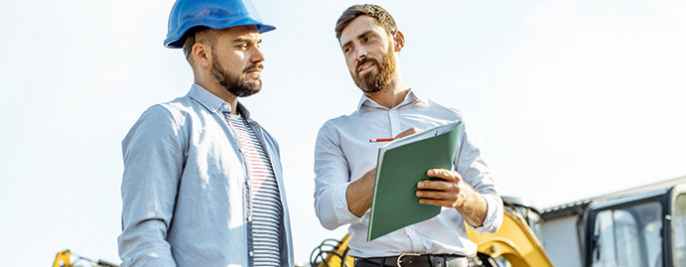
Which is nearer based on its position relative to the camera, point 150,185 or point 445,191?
point 150,185

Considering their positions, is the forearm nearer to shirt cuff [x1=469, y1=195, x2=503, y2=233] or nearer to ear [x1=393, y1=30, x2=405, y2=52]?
shirt cuff [x1=469, y1=195, x2=503, y2=233]

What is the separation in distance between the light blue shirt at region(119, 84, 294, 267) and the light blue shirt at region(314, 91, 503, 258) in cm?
51

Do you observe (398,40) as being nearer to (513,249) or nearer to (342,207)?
(342,207)

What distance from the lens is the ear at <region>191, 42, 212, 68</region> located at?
288 centimetres

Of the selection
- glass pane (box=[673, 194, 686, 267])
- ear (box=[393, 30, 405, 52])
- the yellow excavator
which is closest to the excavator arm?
the yellow excavator

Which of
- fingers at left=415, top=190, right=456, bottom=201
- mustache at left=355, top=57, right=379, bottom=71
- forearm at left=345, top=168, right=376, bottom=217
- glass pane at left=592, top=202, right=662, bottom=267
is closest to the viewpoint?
fingers at left=415, top=190, right=456, bottom=201

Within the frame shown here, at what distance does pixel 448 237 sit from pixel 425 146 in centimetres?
66

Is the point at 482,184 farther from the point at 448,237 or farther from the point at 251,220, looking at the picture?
the point at 251,220

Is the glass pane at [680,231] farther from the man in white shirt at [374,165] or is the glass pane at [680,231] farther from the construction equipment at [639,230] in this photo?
the man in white shirt at [374,165]

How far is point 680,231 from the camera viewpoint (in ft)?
28.2

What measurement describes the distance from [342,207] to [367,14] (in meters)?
0.97

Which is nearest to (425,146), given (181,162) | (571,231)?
(181,162)

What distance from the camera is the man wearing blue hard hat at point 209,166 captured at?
2.45 meters

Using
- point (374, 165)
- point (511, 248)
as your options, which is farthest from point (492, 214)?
point (511, 248)
